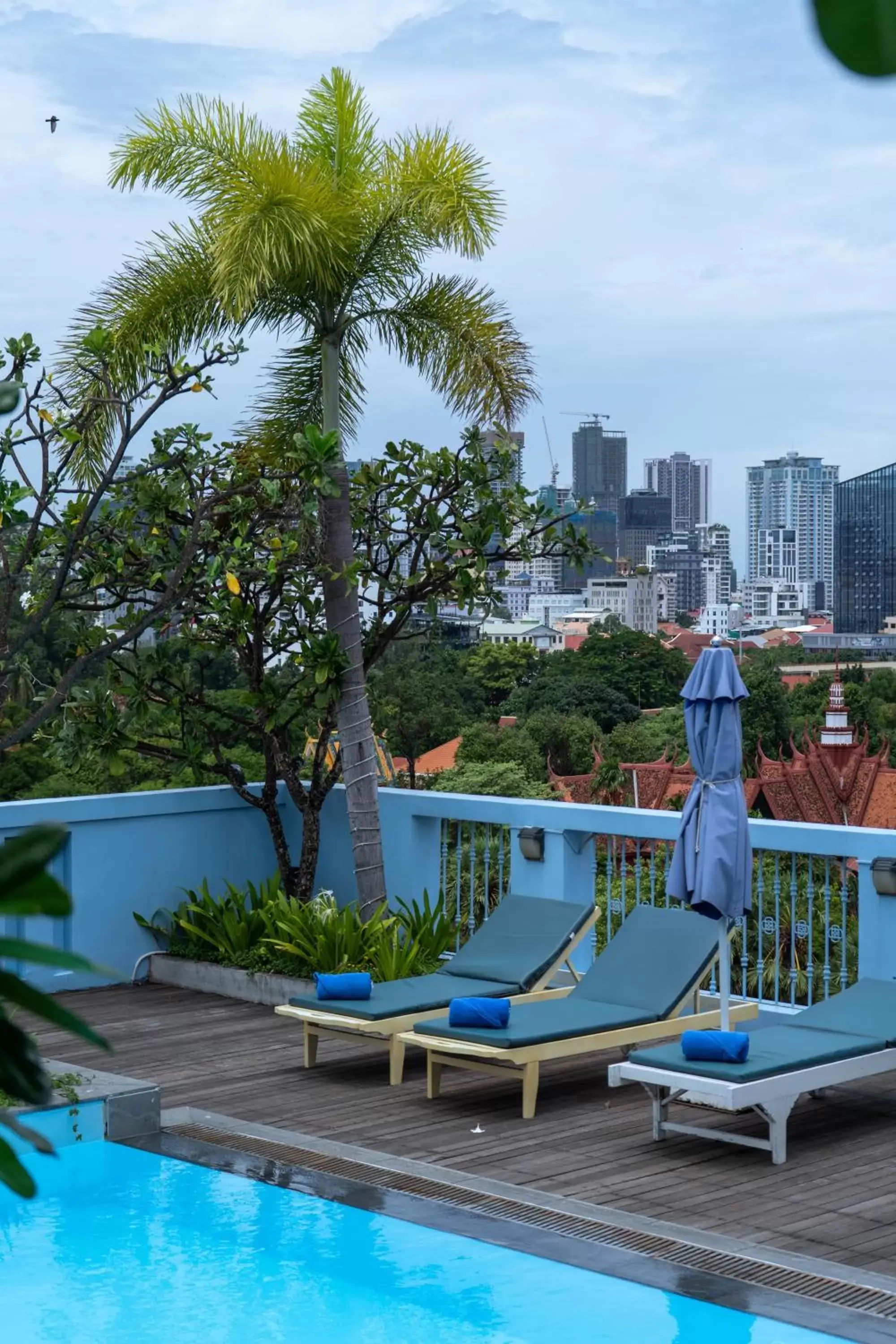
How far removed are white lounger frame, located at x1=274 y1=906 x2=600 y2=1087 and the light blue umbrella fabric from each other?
1.02m

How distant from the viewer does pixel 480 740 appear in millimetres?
47344

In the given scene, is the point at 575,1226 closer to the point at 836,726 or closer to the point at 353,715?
the point at 353,715

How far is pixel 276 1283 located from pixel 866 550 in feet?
288

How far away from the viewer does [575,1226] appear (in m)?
5.48

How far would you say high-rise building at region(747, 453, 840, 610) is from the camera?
313 feet

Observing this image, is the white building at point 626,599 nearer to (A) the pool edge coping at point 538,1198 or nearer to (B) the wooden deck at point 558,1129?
(B) the wooden deck at point 558,1129

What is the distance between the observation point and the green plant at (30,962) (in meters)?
0.48

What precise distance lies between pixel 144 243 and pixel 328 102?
59.4 inches

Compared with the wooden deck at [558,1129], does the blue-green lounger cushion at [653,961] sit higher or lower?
higher

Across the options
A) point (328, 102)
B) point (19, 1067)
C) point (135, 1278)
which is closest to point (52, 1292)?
point (135, 1278)

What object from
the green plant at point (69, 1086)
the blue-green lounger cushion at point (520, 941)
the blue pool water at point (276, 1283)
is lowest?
the blue pool water at point (276, 1283)

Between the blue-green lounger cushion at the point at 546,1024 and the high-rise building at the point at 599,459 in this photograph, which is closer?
the blue-green lounger cushion at the point at 546,1024

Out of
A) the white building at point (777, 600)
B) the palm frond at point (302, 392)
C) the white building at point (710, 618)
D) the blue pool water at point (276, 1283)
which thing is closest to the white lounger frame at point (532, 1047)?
the blue pool water at point (276, 1283)

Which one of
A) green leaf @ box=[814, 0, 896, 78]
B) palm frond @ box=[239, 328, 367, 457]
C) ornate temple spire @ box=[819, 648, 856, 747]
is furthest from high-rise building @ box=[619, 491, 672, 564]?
green leaf @ box=[814, 0, 896, 78]
